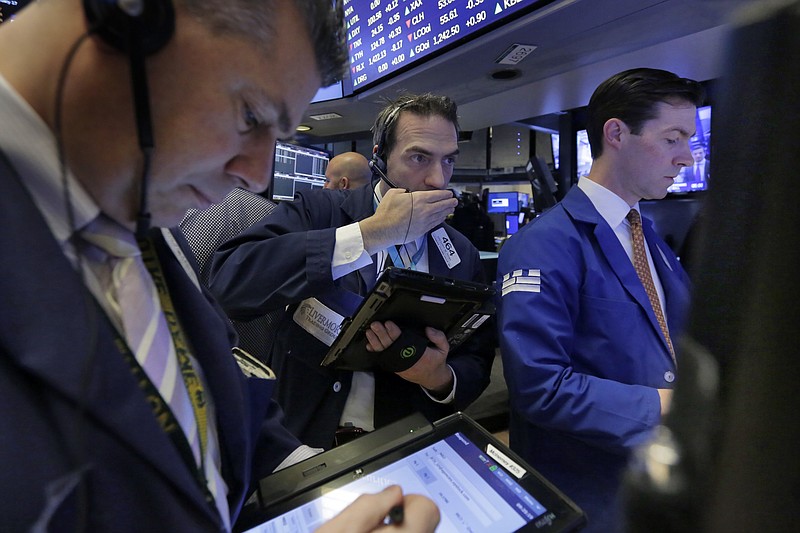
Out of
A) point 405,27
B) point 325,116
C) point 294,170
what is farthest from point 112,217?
point 325,116

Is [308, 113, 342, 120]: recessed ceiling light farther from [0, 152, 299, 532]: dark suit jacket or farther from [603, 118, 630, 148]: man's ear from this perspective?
[0, 152, 299, 532]: dark suit jacket

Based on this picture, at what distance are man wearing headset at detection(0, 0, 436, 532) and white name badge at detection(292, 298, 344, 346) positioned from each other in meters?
0.65

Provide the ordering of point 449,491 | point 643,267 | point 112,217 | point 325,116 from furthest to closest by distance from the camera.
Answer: point 325,116, point 643,267, point 449,491, point 112,217

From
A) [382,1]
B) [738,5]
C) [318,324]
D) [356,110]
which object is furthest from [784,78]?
[356,110]

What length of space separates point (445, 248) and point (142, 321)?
1056 millimetres

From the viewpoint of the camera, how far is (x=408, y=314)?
1.10 meters

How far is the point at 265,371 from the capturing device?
841mm

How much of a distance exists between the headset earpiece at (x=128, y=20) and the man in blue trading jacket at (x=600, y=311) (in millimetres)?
976

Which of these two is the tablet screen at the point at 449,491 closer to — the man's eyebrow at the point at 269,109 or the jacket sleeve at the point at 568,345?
the jacket sleeve at the point at 568,345

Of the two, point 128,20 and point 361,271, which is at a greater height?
point 128,20

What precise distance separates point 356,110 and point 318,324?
2.11m

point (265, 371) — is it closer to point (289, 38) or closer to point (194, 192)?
point (194, 192)

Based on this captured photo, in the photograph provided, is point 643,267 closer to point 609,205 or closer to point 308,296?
point 609,205

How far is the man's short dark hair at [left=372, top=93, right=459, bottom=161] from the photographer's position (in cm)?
151
